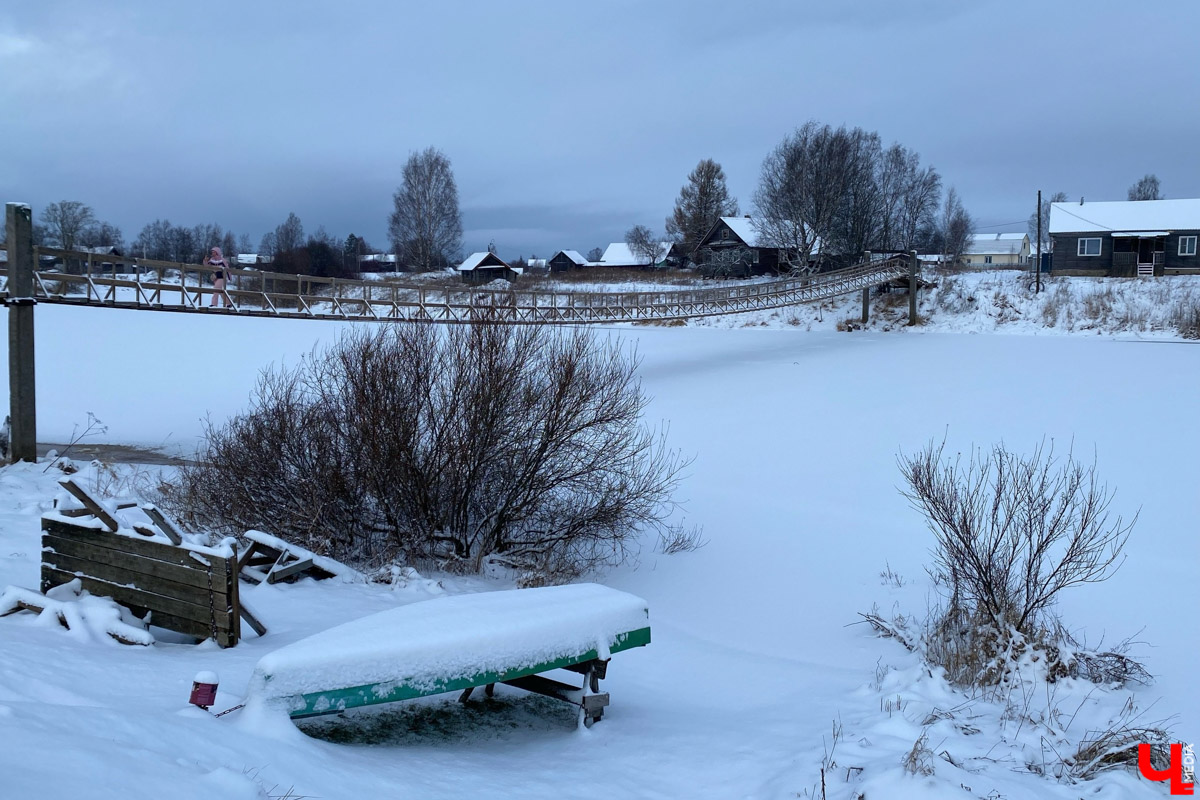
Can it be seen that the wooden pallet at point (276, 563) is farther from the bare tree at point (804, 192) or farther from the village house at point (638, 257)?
the village house at point (638, 257)

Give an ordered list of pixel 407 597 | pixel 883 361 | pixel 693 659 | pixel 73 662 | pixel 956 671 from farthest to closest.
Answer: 1. pixel 883 361
2. pixel 407 597
3. pixel 693 659
4. pixel 956 671
5. pixel 73 662

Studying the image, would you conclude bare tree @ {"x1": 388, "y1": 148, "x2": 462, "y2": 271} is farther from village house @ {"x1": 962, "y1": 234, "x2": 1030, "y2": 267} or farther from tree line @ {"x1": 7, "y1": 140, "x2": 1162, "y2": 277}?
village house @ {"x1": 962, "y1": 234, "x2": 1030, "y2": 267}

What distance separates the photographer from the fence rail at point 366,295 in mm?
13891

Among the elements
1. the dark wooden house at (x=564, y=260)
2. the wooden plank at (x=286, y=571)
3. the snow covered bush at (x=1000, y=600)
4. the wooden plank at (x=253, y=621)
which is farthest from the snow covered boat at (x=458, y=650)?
the dark wooden house at (x=564, y=260)

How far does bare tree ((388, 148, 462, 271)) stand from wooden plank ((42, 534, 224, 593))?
4726 cm

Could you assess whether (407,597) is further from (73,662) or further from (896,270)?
(896,270)

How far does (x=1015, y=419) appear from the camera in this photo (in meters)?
18.5

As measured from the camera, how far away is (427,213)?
51938 mm

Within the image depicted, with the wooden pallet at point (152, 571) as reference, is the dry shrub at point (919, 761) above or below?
below

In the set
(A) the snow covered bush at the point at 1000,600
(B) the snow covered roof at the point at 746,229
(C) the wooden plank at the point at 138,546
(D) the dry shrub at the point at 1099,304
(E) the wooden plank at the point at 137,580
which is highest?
(B) the snow covered roof at the point at 746,229

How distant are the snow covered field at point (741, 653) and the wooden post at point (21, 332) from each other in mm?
752

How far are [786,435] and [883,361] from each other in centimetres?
1123

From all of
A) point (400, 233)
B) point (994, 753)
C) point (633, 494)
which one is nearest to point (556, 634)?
point (994, 753)

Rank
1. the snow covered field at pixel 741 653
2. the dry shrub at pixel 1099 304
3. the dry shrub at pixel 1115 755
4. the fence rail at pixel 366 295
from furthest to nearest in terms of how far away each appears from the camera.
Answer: the dry shrub at pixel 1099 304 → the fence rail at pixel 366 295 → the dry shrub at pixel 1115 755 → the snow covered field at pixel 741 653
